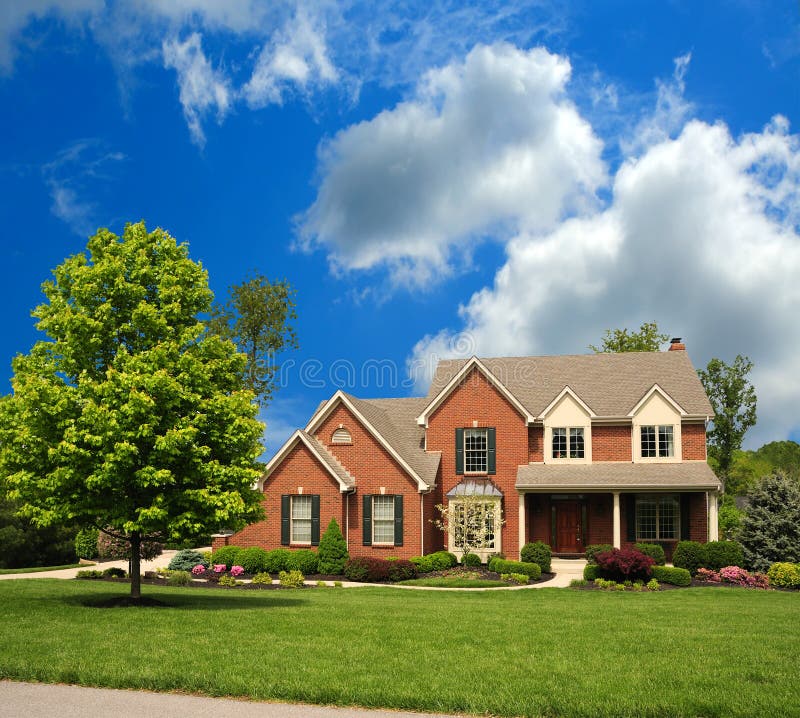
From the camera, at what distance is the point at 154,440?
18219 millimetres

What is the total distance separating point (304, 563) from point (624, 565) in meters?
11.9

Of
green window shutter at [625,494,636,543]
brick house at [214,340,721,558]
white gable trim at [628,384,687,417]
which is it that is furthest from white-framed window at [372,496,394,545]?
white gable trim at [628,384,687,417]

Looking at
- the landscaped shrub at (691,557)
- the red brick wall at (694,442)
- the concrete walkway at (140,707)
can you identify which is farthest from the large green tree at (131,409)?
the red brick wall at (694,442)

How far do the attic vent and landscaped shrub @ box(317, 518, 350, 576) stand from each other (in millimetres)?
4287

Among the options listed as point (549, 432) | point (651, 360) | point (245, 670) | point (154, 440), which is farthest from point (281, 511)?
point (245, 670)

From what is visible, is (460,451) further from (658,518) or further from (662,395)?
(662,395)

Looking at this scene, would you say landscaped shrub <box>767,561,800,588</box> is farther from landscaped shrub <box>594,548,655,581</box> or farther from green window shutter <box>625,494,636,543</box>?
green window shutter <box>625,494,636,543</box>

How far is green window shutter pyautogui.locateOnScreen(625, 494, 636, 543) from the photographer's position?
1366 inches

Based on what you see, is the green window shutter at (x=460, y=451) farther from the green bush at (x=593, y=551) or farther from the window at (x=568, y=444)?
the green bush at (x=593, y=551)

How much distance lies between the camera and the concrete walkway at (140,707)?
9.12 meters

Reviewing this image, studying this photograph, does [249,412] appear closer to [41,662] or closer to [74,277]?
[74,277]

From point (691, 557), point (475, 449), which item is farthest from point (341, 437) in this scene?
point (691, 557)

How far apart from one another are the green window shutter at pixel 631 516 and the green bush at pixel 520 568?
683 centimetres

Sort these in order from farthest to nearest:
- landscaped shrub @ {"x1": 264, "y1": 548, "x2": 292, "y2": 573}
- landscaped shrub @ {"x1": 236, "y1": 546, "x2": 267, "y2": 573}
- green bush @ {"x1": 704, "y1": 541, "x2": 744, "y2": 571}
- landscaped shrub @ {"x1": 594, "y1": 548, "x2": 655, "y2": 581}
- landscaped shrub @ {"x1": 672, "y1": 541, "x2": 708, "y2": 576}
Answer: landscaped shrub @ {"x1": 236, "y1": 546, "x2": 267, "y2": 573}
landscaped shrub @ {"x1": 264, "y1": 548, "x2": 292, "y2": 573}
landscaped shrub @ {"x1": 672, "y1": 541, "x2": 708, "y2": 576}
green bush @ {"x1": 704, "y1": 541, "x2": 744, "y2": 571}
landscaped shrub @ {"x1": 594, "y1": 548, "x2": 655, "y2": 581}
